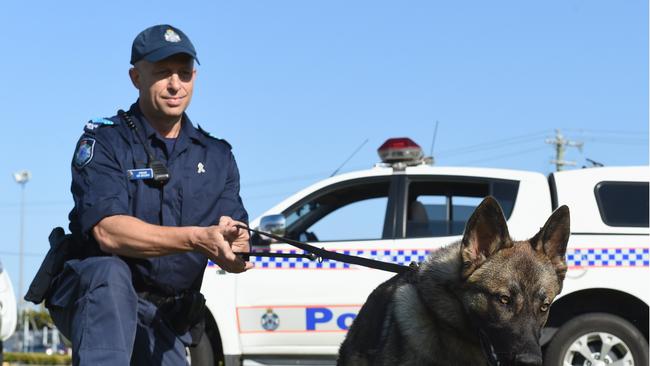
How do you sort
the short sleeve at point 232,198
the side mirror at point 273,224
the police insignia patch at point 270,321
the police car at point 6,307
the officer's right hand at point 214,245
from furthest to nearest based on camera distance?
the police insignia patch at point 270,321, the side mirror at point 273,224, the police car at point 6,307, the short sleeve at point 232,198, the officer's right hand at point 214,245

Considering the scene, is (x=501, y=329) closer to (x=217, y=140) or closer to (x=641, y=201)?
(x=217, y=140)

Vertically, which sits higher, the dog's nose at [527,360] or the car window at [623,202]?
the car window at [623,202]

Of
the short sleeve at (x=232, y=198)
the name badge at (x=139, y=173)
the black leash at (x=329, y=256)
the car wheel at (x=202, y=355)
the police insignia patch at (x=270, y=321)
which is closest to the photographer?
the name badge at (x=139, y=173)

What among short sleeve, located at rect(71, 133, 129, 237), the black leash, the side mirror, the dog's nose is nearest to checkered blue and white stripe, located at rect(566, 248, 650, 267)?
the side mirror

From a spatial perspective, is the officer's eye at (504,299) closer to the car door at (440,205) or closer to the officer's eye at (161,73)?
the officer's eye at (161,73)

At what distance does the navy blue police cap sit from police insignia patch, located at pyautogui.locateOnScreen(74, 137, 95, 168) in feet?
1.34

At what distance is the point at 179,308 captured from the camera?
4.45 metres

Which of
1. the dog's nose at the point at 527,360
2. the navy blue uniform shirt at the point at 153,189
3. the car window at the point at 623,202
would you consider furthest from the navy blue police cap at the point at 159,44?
the car window at the point at 623,202

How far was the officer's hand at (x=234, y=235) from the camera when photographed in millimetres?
4031

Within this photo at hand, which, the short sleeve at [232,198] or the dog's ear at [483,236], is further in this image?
the short sleeve at [232,198]

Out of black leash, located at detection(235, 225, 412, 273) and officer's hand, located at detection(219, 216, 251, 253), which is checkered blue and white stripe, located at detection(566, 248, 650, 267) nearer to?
black leash, located at detection(235, 225, 412, 273)

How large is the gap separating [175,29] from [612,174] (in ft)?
17.8

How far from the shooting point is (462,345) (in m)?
4.10

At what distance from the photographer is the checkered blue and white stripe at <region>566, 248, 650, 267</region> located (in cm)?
855
